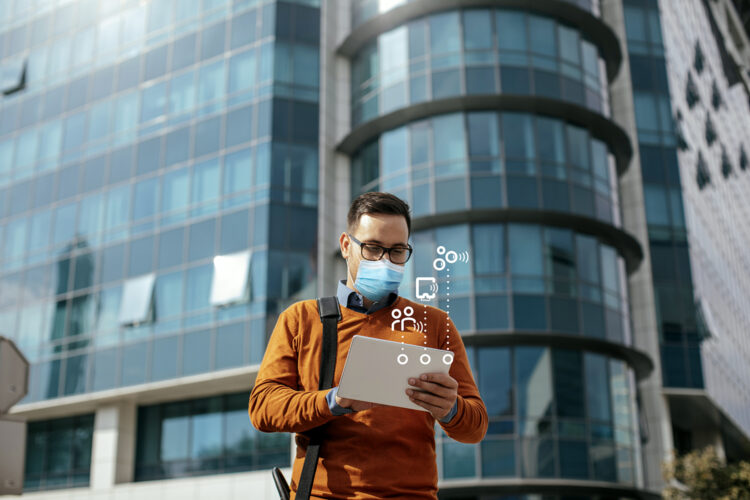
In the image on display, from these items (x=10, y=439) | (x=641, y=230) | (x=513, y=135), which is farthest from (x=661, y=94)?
(x=10, y=439)

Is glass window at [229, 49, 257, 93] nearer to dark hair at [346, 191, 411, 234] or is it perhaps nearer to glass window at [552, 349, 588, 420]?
glass window at [552, 349, 588, 420]

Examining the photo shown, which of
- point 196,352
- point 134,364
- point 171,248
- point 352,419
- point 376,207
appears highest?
point 171,248

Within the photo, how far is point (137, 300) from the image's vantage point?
27.6m

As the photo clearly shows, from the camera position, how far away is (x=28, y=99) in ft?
112

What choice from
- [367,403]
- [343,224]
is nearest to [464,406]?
[367,403]

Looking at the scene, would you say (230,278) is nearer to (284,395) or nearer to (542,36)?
(542,36)

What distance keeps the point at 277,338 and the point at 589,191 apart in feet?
77.9

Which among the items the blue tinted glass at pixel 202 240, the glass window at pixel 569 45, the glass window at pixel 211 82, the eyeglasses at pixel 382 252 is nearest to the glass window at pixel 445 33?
the glass window at pixel 569 45

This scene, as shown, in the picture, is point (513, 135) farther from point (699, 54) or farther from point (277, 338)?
point (277, 338)

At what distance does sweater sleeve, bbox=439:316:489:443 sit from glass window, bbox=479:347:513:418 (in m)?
20.1

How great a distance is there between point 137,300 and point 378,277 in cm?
2529

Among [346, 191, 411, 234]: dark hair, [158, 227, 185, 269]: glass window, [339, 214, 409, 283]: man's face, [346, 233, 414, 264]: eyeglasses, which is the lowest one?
[346, 233, 414, 264]: eyeglasses

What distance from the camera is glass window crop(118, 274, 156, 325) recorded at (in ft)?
89.7

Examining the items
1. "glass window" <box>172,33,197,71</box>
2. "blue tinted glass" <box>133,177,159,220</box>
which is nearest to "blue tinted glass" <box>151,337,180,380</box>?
"blue tinted glass" <box>133,177,159,220</box>
